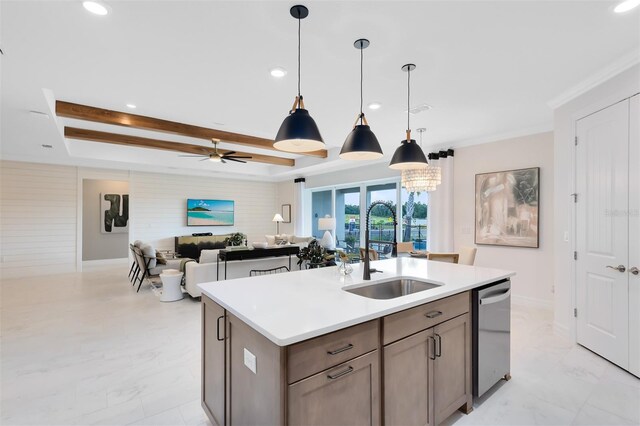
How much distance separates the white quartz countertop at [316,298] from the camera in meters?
1.37

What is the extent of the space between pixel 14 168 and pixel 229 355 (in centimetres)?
807

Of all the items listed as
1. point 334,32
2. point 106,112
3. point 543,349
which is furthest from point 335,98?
point 543,349

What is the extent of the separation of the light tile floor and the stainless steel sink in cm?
90

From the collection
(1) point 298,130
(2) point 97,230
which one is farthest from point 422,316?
(2) point 97,230

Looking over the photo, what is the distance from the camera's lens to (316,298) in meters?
1.80

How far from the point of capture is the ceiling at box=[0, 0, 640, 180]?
2045mm

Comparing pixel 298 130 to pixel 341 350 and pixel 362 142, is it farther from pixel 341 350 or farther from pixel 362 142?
pixel 341 350

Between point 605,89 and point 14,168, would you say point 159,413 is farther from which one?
point 14,168

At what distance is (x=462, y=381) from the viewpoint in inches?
82.5

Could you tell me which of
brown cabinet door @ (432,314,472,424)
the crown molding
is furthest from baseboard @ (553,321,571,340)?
the crown molding

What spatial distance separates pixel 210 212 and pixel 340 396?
8.52m

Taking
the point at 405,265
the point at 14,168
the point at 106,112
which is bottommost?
the point at 405,265

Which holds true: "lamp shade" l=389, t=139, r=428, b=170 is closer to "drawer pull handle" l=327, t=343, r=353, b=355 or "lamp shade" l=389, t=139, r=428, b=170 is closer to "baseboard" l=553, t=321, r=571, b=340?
"drawer pull handle" l=327, t=343, r=353, b=355

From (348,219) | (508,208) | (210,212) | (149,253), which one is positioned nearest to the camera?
(508,208)
